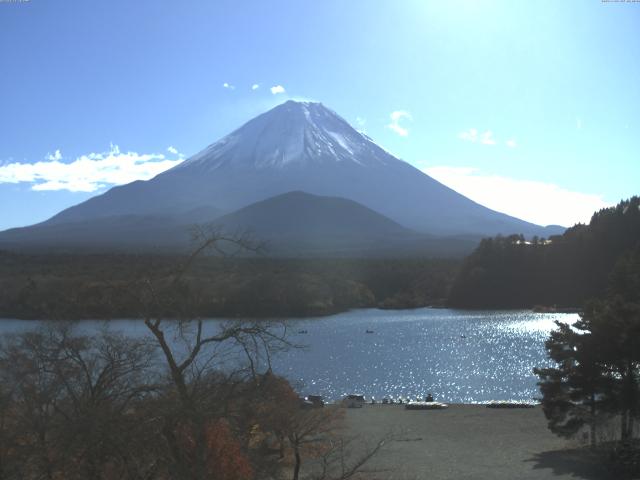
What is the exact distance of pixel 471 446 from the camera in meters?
12.1

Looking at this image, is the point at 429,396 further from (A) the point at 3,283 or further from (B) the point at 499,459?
(A) the point at 3,283

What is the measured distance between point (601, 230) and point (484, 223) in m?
60.3

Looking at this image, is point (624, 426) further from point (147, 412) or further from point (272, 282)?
point (272, 282)

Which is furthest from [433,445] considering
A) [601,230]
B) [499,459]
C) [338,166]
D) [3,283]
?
[338,166]

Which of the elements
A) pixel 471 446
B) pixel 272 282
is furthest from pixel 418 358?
pixel 272 282

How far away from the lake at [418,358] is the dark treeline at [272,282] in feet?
9.96

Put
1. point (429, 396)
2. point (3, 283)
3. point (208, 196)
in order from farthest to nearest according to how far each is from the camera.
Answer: point (208, 196)
point (3, 283)
point (429, 396)

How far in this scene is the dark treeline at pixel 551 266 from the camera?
50.0 m

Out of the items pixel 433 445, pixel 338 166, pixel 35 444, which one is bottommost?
pixel 433 445

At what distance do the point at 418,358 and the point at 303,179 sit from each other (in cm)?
9195

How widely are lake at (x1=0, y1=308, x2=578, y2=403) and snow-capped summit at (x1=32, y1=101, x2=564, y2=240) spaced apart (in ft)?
238

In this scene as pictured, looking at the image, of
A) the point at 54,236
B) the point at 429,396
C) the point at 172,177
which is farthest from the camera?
the point at 172,177

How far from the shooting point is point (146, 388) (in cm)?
371

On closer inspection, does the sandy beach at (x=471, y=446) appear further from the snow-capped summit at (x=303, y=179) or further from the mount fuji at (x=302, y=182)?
the snow-capped summit at (x=303, y=179)
